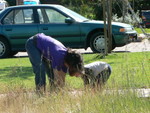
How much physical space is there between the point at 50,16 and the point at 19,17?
0.92 metres

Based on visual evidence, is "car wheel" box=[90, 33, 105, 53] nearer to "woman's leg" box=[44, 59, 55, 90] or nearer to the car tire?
the car tire

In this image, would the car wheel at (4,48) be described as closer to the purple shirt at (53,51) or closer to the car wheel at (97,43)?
the car wheel at (97,43)

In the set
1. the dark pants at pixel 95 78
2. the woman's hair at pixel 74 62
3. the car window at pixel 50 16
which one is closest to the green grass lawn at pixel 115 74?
the dark pants at pixel 95 78

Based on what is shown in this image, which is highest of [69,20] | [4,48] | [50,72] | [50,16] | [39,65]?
[50,16]

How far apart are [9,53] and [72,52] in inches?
306

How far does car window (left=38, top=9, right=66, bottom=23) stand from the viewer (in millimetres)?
13438

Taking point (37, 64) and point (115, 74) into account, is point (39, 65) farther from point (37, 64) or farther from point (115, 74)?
point (115, 74)

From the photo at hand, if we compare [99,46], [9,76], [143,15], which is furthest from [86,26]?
[143,15]

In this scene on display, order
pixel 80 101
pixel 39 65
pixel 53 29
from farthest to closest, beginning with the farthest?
pixel 53 29, pixel 39 65, pixel 80 101

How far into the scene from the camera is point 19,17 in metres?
13.7

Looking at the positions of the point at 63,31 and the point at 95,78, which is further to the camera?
the point at 63,31

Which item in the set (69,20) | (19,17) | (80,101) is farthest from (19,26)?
(80,101)

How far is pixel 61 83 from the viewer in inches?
241

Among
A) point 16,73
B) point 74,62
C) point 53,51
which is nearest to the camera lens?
point 74,62
